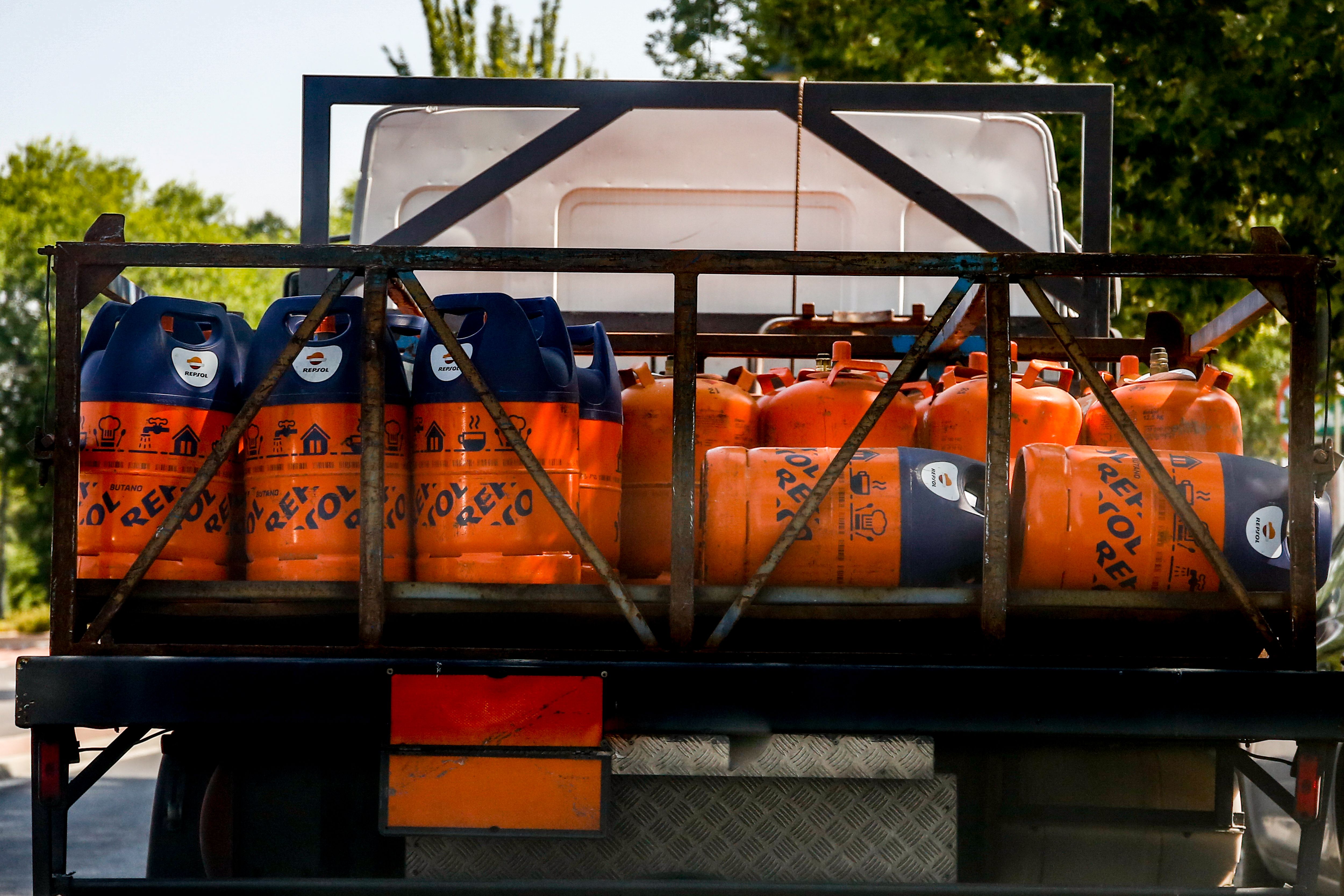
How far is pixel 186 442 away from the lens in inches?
117

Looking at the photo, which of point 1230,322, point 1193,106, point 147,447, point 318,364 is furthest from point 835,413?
point 1193,106

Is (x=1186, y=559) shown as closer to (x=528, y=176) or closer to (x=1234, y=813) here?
(x=1234, y=813)

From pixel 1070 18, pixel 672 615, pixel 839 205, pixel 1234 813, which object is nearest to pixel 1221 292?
pixel 1070 18

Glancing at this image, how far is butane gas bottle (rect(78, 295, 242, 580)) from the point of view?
9.57 feet

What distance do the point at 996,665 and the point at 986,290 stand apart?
0.81m

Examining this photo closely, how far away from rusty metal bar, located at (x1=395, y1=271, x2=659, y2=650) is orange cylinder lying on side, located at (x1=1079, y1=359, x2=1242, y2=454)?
50.6 inches

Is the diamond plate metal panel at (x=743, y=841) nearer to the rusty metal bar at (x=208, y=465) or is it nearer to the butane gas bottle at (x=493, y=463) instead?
the butane gas bottle at (x=493, y=463)

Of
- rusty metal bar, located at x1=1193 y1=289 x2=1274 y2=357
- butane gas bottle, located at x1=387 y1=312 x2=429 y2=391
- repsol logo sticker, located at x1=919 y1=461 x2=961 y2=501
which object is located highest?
rusty metal bar, located at x1=1193 y1=289 x2=1274 y2=357

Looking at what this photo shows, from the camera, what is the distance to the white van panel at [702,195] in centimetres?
522

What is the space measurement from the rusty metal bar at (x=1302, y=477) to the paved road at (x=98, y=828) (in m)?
4.43

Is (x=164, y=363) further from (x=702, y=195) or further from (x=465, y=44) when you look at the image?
(x=465, y=44)

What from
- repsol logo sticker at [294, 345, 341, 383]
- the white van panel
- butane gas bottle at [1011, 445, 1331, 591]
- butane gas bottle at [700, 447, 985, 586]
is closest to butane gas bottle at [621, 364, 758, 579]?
butane gas bottle at [700, 447, 985, 586]

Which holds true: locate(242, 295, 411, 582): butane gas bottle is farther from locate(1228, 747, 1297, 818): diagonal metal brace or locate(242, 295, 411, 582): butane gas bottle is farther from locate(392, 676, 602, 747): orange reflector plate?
locate(1228, 747, 1297, 818): diagonal metal brace

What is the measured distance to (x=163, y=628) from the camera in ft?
9.69
